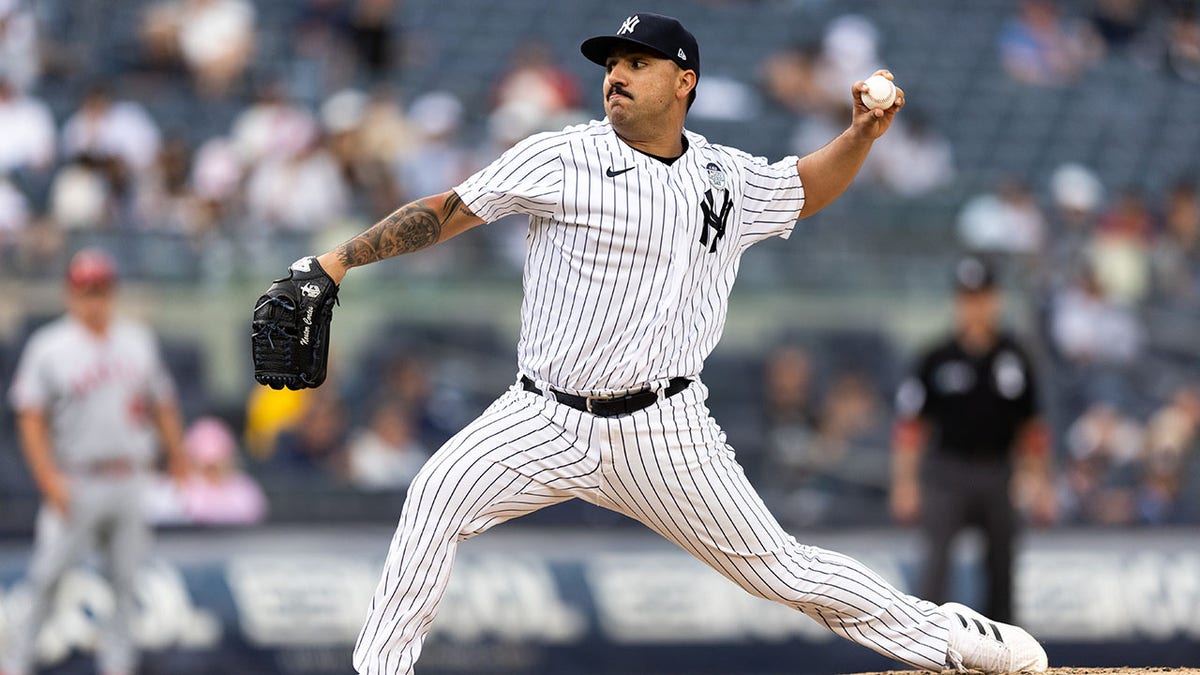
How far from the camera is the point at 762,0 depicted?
1480 cm

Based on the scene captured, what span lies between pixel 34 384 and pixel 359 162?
3330mm

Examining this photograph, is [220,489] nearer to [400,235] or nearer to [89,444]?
[89,444]

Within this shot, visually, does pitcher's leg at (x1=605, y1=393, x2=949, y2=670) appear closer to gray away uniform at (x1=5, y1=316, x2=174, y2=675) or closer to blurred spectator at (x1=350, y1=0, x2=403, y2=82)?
gray away uniform at (x1=5, y1=316, x2=174, y2=675)

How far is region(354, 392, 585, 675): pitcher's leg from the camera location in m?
4.54

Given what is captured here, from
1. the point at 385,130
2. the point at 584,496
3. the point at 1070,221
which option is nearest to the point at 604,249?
the point at 584,496

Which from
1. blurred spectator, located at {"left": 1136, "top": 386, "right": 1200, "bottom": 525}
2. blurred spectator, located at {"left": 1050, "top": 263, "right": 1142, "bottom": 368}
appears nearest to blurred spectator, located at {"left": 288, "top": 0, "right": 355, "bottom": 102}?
blurred spectator, located at {"left": 1050, "top": 263, "right": 1142, "bottom": 368}

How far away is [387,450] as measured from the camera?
9234 millimetres

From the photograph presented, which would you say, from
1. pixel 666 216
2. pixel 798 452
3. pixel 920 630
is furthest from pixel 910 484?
pixel 666 216

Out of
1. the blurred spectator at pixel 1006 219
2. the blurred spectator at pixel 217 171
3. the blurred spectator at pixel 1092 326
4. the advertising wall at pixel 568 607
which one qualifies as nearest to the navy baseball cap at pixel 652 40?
the advertising wall at pixel 568 607

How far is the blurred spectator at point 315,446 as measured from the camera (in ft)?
29.8

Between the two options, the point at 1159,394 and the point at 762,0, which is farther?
the point at 762,0

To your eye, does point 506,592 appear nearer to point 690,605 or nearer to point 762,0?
point 690,605

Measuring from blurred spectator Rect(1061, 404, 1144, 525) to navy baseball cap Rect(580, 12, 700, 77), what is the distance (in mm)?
5786

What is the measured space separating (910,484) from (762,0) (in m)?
7.10
